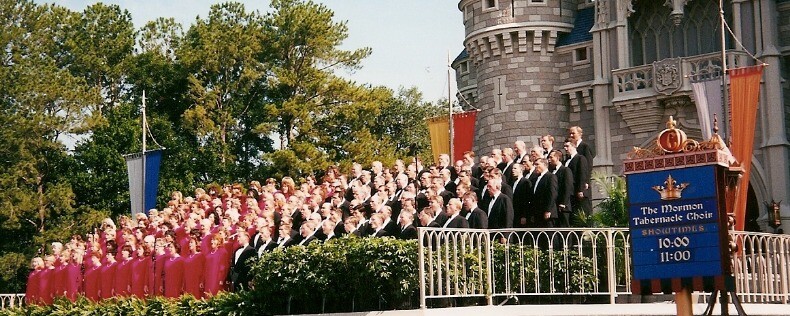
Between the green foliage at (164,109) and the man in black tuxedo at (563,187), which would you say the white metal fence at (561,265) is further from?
the green foliage at (164,109)

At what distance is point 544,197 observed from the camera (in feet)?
64.7

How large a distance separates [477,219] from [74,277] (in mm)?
10338

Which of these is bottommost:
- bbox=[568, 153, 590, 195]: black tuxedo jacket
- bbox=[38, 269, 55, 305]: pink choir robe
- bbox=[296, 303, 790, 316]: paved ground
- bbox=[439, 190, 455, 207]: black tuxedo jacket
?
bbox=[296, 303, 790, 316]: paved ground

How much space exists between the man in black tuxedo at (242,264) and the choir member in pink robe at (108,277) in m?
3.68

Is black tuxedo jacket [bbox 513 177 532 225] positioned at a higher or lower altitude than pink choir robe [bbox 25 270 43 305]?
higher

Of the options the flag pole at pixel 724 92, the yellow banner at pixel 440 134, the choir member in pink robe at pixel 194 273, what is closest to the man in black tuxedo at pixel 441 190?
the choir member in pink robe at pixel 194 273

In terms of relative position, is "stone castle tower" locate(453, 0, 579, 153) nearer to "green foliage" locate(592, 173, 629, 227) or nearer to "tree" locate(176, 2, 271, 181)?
"tree" locate(176, 2, 271, 181)

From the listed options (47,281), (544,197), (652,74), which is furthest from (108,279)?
(652,74)

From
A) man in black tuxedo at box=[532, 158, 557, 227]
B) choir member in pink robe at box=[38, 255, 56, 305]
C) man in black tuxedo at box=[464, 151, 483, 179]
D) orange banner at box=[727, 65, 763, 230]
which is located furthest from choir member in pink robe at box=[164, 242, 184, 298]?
orange banner at box=[727, 65, 763, 230]

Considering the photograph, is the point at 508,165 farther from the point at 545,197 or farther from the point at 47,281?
the point at 47,281

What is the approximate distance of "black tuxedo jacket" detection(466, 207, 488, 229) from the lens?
18.7 meters

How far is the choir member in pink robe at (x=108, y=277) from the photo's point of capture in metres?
24.6

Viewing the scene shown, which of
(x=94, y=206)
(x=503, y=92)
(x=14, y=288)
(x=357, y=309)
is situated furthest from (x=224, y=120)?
(x=357, y=309)

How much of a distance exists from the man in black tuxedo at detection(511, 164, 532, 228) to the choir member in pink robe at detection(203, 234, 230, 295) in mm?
5146
